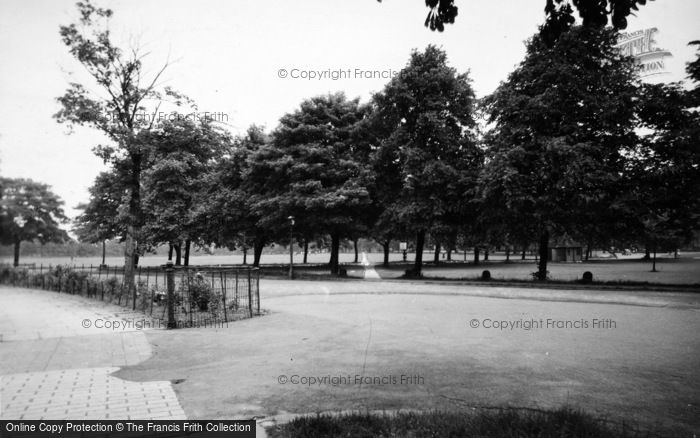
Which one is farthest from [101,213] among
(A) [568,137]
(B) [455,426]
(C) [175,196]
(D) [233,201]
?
(B) [455,426]

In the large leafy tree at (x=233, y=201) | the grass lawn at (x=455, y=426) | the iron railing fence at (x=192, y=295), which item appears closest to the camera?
the grass lawn at (x=455, y=426)

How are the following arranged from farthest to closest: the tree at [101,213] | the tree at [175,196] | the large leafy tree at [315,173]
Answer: the tree at [101,213] < the tree at [175,196] < the large leafy tree at [315,173]

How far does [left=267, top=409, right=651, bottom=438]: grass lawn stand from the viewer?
3902 mm

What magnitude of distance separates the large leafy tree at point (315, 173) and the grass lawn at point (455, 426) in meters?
22.6

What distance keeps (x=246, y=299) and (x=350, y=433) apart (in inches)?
449

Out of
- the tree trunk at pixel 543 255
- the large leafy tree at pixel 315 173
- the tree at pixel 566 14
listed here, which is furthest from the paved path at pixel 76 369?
the tree trunk at pixel 543 255

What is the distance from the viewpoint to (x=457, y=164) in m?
25.5

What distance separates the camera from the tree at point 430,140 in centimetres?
2497

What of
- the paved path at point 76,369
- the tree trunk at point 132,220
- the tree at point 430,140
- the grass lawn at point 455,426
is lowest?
the paved path at point 76,369

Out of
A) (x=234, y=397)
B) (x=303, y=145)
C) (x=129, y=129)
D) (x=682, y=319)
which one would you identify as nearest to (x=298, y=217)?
(x=303, y=145)

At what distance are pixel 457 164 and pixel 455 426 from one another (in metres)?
22.8

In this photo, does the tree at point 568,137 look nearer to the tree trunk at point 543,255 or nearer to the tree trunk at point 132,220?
the tree trunk at point 543,255

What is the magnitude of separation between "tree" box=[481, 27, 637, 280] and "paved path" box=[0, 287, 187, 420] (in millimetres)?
18062

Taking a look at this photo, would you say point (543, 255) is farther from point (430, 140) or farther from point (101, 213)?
point (101, 213)
